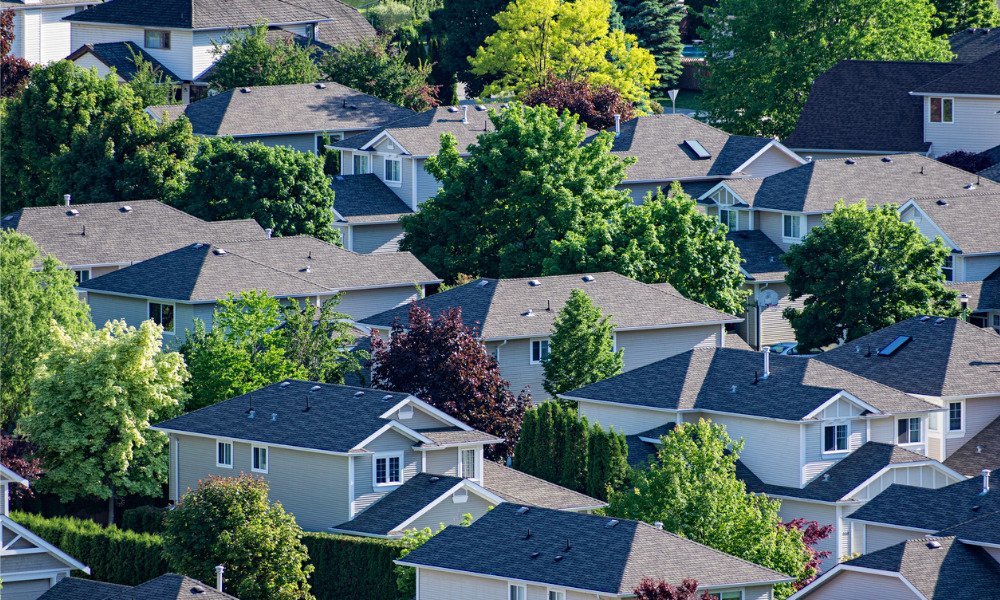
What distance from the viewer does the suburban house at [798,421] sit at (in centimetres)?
6169

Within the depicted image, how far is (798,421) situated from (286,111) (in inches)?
1863

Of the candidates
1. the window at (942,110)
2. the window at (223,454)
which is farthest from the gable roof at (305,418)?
the window at (942,110)

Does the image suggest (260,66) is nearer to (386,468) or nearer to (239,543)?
(386,468)

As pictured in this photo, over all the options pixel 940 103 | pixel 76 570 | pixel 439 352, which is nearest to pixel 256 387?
pixel 439 352

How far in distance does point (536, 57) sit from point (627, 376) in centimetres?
5039

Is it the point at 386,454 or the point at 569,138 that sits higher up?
the point at 569,138

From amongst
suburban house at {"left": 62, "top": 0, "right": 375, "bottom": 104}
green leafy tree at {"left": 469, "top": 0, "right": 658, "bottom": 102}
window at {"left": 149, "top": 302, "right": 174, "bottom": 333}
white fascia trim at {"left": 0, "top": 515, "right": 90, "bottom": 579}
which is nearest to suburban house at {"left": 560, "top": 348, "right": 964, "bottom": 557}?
window at {"left": 149, "top": 302, "right": 174, "bottom": 333}

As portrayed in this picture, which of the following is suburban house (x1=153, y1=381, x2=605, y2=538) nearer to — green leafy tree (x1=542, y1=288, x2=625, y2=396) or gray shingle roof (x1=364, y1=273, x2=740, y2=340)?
green leafy tree (x1=542, y1=288, x2=625, y2=396)

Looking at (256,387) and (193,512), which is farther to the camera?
(256,387)

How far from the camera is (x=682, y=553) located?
49.5m

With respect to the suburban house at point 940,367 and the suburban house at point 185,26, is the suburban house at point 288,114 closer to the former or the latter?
the suburban house at point 185,26

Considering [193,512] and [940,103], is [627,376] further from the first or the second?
[940,103]

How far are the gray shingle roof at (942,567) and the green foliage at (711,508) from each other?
4.37 meters

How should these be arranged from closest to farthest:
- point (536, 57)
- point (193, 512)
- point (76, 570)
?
point (193, 512), point (76, 570), point (536, 57)
